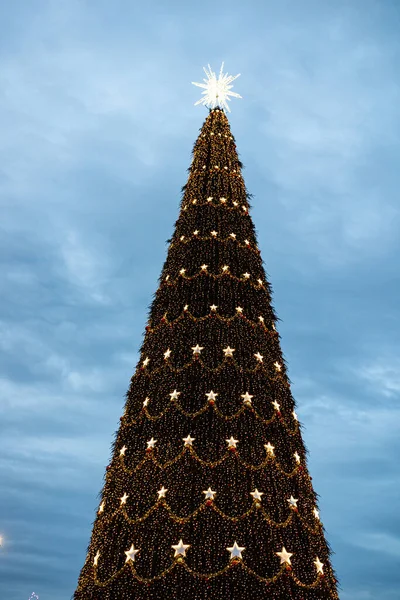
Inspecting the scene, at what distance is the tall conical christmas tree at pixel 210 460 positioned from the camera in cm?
466

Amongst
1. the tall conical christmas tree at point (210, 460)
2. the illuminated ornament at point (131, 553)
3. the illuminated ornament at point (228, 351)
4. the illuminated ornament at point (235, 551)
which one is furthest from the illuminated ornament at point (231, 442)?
the illuminated ornament at point (131, 553)

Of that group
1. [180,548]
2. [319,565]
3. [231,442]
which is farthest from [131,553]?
[319,565]

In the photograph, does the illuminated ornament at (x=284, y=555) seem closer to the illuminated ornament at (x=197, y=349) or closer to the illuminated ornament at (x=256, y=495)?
the illuminated ornament at (x=256, y=495)

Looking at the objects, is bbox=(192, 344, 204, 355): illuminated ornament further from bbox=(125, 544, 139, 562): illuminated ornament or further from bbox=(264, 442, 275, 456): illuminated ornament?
bbox=(125, 544, 139, 562): illuminated ornament

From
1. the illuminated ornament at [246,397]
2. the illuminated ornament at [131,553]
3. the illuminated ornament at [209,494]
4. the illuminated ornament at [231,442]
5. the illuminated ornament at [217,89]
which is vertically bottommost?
the illuminated ornament at [131,553]

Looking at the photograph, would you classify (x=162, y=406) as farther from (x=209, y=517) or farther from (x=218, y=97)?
(x=218, y=97)

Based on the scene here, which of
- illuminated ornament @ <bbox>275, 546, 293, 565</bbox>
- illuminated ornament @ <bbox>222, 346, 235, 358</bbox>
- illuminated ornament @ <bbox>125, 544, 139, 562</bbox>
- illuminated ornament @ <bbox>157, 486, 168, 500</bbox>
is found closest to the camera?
illuminated ornament @ <bbox>275, 546, 293, 565</bbox>

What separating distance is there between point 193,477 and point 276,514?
3.03 ft

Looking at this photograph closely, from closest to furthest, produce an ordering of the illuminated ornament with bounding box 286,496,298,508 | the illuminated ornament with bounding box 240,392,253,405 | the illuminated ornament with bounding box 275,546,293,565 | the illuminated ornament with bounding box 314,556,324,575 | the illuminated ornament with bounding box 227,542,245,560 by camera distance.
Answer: the illuminated ornament with bounding box 227,542,245,560
the illuminated ornament with bounding box 275,546,293,565
the illuminated ornament with bounding box 314,556,324,575
the illuminated ornament with bounding box 286,496,298,508
the illuminated ornament with bounding box 240,392,253,405

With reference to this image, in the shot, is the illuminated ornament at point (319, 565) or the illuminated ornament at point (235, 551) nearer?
the illuminated ornament at point (235, 551)

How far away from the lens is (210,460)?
5.18 meters

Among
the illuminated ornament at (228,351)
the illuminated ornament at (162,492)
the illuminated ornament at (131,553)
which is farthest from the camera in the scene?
the illuminated ornament at (228,351)

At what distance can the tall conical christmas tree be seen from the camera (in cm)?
466

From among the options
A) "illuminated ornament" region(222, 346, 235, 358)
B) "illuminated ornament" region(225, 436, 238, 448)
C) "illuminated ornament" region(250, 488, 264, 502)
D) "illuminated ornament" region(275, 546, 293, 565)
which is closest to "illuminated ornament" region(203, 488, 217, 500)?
"illuminated ornament" region(250, 488, 264, 502)
